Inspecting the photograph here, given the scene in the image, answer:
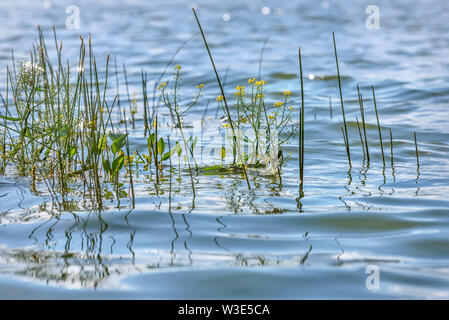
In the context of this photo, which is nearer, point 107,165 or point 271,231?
point 271,231

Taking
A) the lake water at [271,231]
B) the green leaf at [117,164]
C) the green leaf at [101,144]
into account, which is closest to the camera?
the lake water at [271,231]

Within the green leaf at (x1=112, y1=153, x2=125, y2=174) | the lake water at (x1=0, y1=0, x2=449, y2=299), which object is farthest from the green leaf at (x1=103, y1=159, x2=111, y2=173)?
the lake water at (x1=0, y1=0, x2=449, y2=299)

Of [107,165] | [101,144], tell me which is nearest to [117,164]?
[107,165]

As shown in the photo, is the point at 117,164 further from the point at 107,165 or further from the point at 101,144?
the point at 101,144

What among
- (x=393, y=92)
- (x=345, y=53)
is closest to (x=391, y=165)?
(x=393, y=92)

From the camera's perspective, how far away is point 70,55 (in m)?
10.4

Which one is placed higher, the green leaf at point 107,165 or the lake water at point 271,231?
the green leaf at point 107,165

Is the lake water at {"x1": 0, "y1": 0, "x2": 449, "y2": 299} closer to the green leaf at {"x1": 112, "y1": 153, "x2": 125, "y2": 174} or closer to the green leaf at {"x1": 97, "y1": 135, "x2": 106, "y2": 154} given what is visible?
the green leaf at {"x1": 112, "y1": 153, "x2": 125, "y2": 174}

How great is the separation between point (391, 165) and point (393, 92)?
139 inches

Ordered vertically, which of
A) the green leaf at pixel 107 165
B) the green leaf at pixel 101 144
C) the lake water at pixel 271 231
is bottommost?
the lake water at pixel 271 231

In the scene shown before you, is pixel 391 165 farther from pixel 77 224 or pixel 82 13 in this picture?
pixel 82 13

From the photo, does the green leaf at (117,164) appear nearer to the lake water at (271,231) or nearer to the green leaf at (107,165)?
the green leaf at (107,165)

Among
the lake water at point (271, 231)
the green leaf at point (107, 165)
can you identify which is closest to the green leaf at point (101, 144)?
the green leaf at point (107, 165)
